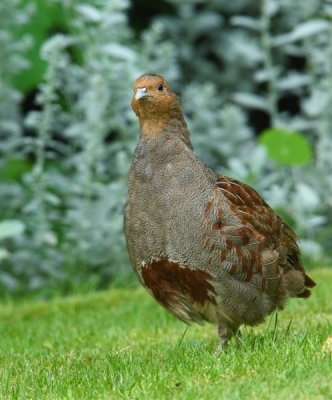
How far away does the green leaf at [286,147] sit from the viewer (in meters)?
9.02

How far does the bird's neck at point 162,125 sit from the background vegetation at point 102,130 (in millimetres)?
2759

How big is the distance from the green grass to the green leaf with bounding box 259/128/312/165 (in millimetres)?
1260

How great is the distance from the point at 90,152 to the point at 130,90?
2.32 feet

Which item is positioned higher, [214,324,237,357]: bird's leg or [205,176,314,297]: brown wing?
[205,176,314,297]: brown wing

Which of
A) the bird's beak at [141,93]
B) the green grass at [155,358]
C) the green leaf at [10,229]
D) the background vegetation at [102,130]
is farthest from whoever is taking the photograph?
the background vegetation at [102,130]

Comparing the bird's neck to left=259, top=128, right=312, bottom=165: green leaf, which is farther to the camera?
left=259, top=128, right=312, bottom=165: green leaf

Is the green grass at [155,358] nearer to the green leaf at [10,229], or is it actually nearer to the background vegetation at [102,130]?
the green leaf at [10,229]

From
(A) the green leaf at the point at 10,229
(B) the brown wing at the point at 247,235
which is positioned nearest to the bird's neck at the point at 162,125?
(B) the brown wing at the point at 247,235

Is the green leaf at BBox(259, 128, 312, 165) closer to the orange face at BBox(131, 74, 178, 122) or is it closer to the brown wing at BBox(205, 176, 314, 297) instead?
the brown wing at BBox(205, 176, 314, 297)

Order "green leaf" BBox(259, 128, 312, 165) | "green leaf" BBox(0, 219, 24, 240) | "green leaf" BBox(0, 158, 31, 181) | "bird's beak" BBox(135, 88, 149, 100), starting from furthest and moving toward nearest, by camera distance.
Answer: "green leaf" BBox(0, 158, 31, 181), "green leaf" BBox(259, 128, 312, 165), "green leaf" BBox(0, 219, 24, 240), "bird's beak" BBox(135, 88, 149, 100)

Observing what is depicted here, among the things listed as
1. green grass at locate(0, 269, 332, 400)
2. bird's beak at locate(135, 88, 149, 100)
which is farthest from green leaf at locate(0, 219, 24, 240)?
bird's beak at locate(135, 88, 149, 100)

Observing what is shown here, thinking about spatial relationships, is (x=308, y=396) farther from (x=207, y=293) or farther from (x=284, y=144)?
(x=284, y=144)

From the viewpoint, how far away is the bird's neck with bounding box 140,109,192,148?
5.84m

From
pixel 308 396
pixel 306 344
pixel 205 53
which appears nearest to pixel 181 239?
pixel 306 344
